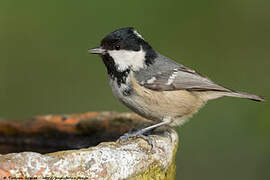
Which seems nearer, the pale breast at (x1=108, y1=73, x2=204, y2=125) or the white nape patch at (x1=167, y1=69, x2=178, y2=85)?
the pale breast at (x1=108, y1=73, x2=204, y2=125)

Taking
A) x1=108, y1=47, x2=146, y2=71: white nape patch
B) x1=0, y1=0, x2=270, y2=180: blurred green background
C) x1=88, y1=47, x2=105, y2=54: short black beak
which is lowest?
x1=0, y1=0, x2=270, y2=180: blurred green background

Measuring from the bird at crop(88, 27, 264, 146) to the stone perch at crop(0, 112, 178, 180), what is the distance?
0.55 ft

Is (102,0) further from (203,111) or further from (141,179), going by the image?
(141,179)

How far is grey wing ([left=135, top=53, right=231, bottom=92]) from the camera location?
296cm

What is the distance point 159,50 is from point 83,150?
3622 millimetres

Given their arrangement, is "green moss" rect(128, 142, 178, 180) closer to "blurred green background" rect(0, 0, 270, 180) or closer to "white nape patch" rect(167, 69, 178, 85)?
"white nape patch" rect(167, 69, 178, 85)

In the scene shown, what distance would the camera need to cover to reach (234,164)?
169 inches

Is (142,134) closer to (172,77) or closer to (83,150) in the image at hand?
(172,77)

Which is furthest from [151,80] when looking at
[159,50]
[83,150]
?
[159,50]

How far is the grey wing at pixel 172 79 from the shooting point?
2965 mm

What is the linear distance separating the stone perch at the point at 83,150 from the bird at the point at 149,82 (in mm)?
169

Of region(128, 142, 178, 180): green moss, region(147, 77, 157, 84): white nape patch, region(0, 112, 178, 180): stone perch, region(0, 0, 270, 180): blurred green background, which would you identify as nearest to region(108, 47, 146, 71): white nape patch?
region(147, 77, 157, 84): white nape patch

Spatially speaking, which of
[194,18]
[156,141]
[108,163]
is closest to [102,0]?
[194,18]

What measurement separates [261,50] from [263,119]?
42.3 inches
